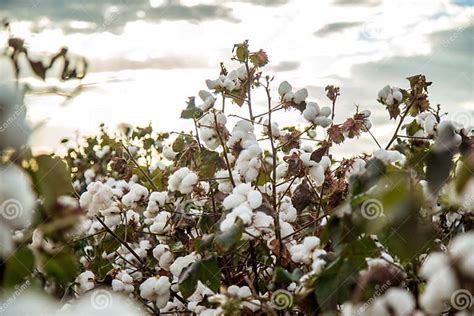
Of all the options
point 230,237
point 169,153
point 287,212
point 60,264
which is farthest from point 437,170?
point 169,153

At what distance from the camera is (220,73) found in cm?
204

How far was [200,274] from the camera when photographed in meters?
1.35

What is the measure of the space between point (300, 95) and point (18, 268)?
1.22m

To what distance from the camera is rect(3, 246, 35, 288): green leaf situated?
57 cm

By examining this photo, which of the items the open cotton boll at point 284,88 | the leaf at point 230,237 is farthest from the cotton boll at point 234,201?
the open cotton boll at point 284,88

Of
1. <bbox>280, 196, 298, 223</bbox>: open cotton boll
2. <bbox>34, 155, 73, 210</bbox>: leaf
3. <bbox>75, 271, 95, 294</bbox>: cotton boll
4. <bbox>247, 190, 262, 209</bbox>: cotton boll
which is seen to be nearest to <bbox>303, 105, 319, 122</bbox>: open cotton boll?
<bbox>280, 196, 298, 223</bbox>: open cotton boll

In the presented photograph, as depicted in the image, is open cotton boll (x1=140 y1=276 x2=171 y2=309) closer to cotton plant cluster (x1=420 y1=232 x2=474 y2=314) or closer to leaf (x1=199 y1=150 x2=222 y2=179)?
leaf (x1=199 y1=150 x2=222 y2=179)

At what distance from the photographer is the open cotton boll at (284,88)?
175 centimetres

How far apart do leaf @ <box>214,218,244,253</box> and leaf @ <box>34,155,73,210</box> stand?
581mm

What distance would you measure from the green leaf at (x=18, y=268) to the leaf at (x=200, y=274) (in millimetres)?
763

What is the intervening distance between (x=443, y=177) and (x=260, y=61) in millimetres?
1132

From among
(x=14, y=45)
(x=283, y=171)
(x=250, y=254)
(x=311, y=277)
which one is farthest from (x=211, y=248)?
(x=14, y=45)

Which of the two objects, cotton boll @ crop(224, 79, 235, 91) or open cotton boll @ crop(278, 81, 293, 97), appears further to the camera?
cotton boll @ crop(224, 79, 235, 91)

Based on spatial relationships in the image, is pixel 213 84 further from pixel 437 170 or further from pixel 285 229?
pixel 437 170
